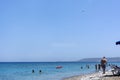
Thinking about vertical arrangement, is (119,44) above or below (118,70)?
above

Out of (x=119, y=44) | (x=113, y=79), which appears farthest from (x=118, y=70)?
(x=113, y=79)

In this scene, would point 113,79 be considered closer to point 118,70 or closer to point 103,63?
point 118,70

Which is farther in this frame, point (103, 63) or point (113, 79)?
point (103, 63)

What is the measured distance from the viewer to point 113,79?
70.8 feet

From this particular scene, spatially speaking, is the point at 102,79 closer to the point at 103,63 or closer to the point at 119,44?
the point at 119,44

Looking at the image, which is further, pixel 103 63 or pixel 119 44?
pixel 103 63

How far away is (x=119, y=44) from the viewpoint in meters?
25.4

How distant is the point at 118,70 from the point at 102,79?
337 centimetres

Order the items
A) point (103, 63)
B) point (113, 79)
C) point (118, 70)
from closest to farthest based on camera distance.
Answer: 1. point (113, 79)
2. point (118, 70)
3. point (103, 63)

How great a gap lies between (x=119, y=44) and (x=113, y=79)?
15.2 ft

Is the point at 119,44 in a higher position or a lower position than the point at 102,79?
higher

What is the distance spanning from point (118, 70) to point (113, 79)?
3.91 meters

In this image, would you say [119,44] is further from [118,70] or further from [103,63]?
[103,63]

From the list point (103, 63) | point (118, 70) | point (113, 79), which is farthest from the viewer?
point (103, 63)
